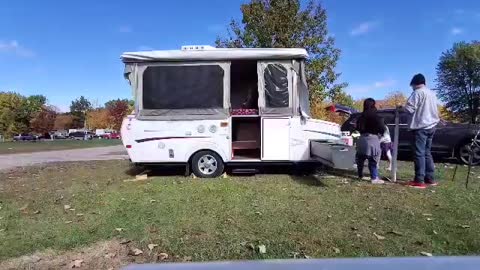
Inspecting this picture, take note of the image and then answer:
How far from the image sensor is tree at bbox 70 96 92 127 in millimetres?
124375

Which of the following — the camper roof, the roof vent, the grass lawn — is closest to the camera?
the camper roof

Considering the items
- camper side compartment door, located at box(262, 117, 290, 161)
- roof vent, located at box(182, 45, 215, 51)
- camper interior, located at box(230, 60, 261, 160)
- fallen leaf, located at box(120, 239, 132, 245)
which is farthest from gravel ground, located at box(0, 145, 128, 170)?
fallen leaf, located at box(120, 239, 132, 245)

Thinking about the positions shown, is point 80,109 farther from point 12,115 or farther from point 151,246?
point 151,246

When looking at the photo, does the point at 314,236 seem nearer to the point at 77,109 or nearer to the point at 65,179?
the point at 65,179

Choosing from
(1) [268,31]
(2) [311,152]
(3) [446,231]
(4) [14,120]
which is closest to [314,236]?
(3) [446,231]

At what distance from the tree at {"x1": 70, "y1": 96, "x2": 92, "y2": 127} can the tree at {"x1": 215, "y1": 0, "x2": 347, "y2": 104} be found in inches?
4473

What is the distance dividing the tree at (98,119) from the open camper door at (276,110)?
105 metres

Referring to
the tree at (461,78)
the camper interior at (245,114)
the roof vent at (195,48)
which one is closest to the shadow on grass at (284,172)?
the camper interior at (245,114)

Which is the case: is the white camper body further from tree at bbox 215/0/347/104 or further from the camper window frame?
tree at bbox 215/0/347/104

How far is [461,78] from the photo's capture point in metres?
57.2

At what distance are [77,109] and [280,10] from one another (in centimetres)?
11895

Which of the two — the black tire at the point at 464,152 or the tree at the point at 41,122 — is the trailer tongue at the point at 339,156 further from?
the tree at the point at 41,122

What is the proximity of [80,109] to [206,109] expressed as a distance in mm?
125031

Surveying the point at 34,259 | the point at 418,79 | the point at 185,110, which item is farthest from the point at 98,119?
the point at 34,259
